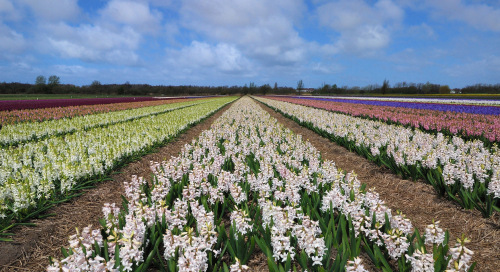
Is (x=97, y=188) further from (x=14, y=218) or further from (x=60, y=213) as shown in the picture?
(x=14, y=218)

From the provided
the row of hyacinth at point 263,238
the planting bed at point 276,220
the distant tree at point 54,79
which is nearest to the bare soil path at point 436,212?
the planting bed at point 276,220

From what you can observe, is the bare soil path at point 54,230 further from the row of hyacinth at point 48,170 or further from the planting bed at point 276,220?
the row of hyacinth at point 48,170

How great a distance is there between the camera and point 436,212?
4.93m

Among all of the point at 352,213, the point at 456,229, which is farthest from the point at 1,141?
the point at 456,229

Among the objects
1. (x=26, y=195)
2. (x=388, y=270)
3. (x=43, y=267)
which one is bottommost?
(x=43, y=267)

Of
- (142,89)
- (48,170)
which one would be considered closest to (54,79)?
(142,89)

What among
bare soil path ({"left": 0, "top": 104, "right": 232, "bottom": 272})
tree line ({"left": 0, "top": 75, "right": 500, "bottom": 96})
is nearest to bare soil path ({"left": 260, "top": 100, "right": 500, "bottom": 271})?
bare soil path ({"left": 0, "top": 104, "right": 232, "bottom": 272})

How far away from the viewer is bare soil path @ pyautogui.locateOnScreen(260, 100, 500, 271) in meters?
3.82

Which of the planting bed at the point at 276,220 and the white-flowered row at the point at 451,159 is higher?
the white-flowered row at the point at 451,159

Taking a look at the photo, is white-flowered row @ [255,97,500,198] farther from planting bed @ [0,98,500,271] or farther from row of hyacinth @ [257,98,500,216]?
planting bed @ [0,98,500,271]

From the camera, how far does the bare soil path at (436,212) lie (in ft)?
12.5

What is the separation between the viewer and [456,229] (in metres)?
4.35

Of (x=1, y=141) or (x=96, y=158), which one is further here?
(x=1, y=141)

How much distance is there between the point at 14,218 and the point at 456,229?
25.3 feet
